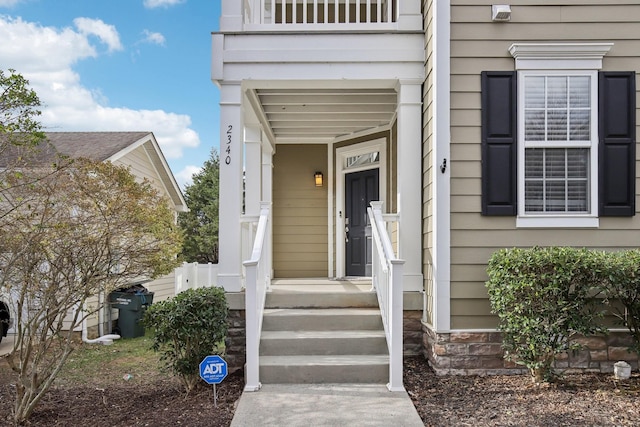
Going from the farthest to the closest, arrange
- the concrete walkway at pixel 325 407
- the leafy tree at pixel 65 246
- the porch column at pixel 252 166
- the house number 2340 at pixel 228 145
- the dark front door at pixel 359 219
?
1. the dark front door at pixel 359 219
2. the porch column at pixel 252 166
3. the house number 2340 at pixel 228 145
4. the leafy tree at pixel 65 246
5. the concrete walkway at pixel 325 407

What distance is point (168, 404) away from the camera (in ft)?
14.4

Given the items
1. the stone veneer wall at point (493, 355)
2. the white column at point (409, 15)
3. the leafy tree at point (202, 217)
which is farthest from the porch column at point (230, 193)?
the leafy tree at point (202, 217)

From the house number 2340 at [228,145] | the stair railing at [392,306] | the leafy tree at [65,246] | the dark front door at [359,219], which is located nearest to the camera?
the leafy tree at [65,246]

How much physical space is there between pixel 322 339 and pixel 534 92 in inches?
122

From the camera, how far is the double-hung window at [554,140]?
511 cm

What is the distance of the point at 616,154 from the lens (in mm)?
5047

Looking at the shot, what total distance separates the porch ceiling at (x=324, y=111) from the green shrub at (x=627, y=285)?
10.2ft

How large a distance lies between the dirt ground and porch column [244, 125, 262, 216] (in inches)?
107

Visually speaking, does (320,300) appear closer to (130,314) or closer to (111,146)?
(130,314)

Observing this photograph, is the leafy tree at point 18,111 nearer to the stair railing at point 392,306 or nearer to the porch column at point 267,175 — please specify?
the stair railing at point 392,306

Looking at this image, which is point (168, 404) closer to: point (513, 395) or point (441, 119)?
point (513, 395)

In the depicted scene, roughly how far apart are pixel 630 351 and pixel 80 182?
5.18m

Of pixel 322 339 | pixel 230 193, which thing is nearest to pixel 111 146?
pixel 230 193

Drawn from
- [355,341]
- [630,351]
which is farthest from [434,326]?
[630,351]
